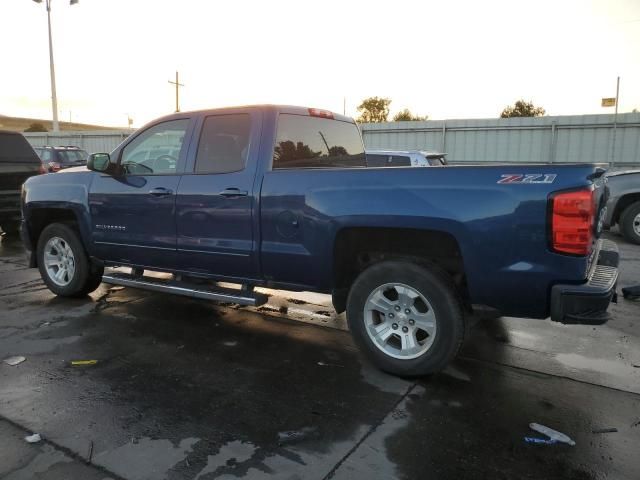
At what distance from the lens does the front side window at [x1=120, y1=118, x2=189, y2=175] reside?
15.5 ft

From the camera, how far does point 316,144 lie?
15.5ft

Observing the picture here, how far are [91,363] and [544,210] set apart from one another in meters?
3.47

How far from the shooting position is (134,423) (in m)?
3.09

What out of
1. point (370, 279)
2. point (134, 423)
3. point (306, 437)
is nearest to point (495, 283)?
point (370, 279)

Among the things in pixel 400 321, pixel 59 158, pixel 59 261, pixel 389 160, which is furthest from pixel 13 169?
pixel 400 321

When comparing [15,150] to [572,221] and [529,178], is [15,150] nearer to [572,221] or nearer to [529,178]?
[529,178]

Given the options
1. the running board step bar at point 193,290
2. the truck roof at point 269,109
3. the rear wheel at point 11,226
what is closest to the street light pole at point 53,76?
the rear wheel at point 11,226

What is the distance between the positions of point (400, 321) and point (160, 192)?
2.46 metres

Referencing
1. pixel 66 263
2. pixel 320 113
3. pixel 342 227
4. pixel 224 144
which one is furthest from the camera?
pixel 66 263

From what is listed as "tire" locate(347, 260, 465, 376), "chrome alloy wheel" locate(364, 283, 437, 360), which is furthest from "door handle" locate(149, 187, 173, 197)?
"chrome alloy wheel" locate(364, 283, 437, 360)

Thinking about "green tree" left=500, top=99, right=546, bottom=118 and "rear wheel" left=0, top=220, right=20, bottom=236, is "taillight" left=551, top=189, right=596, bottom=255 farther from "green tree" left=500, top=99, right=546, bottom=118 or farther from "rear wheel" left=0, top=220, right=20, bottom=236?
"green tree" left=500, top=99, right=546, bottom=118

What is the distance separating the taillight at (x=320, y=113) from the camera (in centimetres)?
474

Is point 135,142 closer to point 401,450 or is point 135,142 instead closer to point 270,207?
point 270,207

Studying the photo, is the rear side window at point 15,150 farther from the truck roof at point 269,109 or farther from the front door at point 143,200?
the truck roof at point 269,109
